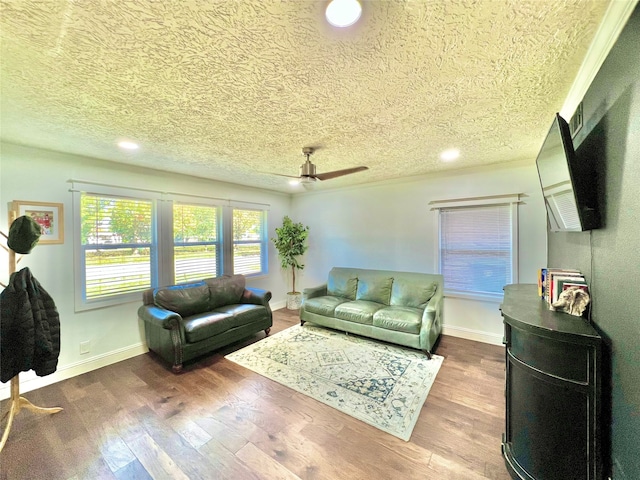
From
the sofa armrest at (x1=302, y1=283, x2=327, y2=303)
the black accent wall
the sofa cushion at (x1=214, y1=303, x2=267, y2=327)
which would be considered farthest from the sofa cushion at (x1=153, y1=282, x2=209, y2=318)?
the black accent wall

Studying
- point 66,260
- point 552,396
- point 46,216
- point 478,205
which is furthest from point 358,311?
point 46,216

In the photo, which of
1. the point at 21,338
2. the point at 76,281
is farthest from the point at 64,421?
the point at 76,281

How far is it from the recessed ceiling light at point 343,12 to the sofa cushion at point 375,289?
3.53 m

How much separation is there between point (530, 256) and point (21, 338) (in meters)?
5.33

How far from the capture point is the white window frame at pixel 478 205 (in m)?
3.33

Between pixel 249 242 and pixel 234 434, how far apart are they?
3.41m

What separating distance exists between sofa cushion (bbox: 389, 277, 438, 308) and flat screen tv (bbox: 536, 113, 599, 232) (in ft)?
7.24

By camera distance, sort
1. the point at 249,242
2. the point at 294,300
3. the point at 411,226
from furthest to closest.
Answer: the point at 294,300
the point at 249,242
the point at 411,226

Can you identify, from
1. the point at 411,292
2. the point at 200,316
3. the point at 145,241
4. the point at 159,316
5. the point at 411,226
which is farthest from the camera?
the point at 411,226

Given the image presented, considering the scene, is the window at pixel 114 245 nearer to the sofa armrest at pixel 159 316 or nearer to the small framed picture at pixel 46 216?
the small framed picture at pixel 46 216

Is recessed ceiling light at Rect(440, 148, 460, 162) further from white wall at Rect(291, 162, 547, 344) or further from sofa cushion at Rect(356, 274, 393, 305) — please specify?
sofa cushion at Rect(356, 274, 393, 305)

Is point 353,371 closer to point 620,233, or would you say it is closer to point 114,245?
point 620,233

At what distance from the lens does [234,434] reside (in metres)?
1.92

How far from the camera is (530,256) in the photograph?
10.7 feet
